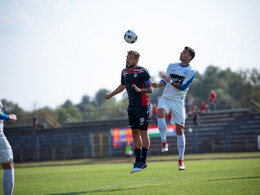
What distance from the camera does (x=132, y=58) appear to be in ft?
27.1

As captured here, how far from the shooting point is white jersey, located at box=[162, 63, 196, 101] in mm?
8859

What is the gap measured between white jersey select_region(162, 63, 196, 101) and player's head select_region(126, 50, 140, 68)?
1.16 metres

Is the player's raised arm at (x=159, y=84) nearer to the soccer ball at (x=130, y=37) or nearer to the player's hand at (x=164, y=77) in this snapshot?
the player's hand at (x=164, y=77)

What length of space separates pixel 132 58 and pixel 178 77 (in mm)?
1423

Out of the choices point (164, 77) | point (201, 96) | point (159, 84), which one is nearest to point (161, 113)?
point (159, 84)

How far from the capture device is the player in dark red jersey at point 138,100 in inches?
326

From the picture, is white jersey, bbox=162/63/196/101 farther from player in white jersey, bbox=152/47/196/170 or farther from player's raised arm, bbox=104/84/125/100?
player's raised arm, bbox=104/84/125/100

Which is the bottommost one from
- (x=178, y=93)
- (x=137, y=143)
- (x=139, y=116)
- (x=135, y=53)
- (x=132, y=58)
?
(x=137, y=143)

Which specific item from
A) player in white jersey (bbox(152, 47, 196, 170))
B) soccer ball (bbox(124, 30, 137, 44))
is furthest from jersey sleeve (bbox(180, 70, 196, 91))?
soccer ball (bbox(124, 30, 137, 44))

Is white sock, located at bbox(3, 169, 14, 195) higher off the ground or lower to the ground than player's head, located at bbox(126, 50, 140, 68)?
lower

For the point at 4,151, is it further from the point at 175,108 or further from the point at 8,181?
the point at 175,108

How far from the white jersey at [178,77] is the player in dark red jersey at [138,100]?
2.86 feet

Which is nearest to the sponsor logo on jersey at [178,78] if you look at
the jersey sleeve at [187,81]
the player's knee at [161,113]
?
the jersey sleeve at [187,81]

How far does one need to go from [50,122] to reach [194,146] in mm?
18663
